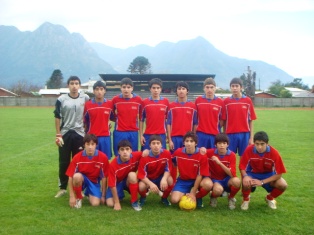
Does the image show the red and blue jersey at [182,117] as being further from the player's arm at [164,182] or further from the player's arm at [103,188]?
the player's arm at [103,188]

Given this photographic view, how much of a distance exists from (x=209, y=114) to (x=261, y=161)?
3.74ft

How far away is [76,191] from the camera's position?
4.66 metres

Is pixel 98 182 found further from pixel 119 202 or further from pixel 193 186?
pixel 193 186

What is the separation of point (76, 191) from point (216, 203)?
1891mm

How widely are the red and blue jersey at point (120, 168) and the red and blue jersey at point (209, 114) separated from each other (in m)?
1.18

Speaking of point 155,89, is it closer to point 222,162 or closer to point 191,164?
point 191,164

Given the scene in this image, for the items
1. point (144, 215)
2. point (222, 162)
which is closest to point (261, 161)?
point (222, 162)

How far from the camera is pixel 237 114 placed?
5453 millimetres

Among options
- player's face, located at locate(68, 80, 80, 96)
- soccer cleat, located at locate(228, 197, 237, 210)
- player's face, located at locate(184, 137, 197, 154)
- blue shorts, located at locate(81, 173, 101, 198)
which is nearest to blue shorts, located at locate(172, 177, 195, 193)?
player's face, located at locate(184, 137, 197, 154)

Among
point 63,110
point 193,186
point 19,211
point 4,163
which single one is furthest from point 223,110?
point 4,163

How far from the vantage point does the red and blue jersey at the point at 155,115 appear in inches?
215

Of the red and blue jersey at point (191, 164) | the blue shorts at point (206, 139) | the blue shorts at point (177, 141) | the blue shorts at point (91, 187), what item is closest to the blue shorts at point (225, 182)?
the red and blue jersey at point (191, 164)

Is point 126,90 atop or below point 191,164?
atop

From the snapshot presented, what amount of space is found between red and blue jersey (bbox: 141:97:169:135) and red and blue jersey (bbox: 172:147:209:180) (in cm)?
74
